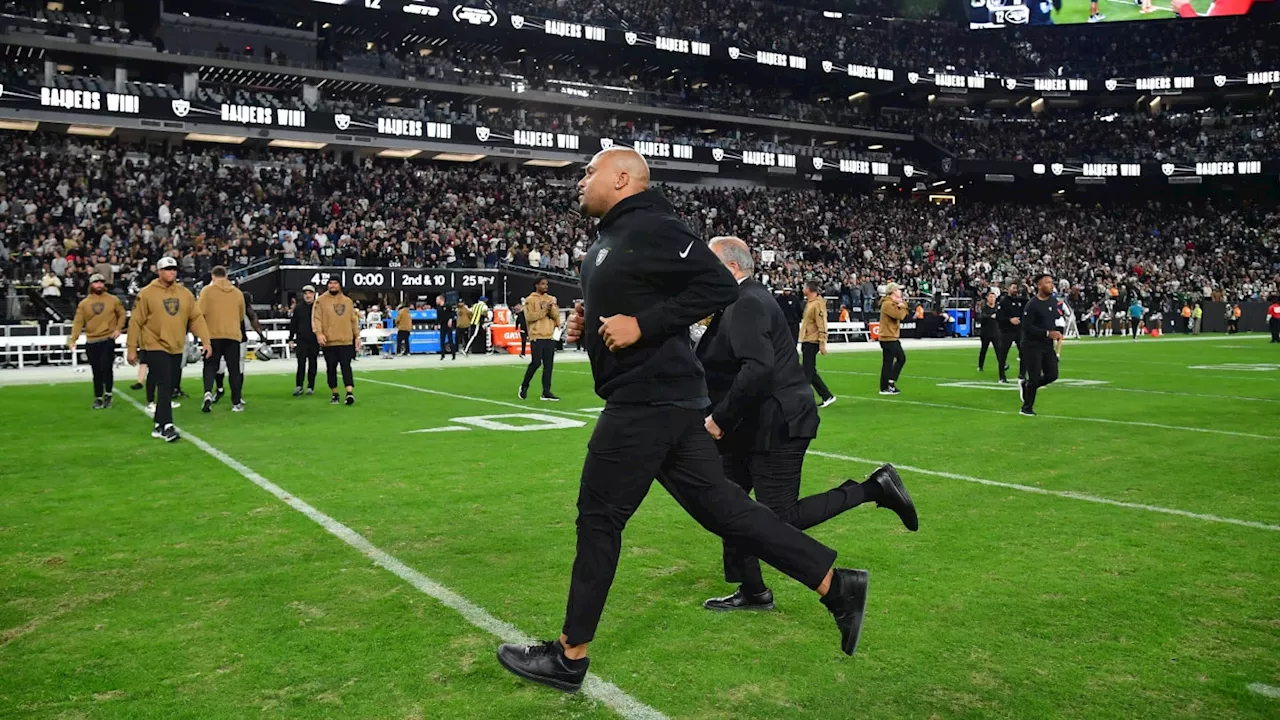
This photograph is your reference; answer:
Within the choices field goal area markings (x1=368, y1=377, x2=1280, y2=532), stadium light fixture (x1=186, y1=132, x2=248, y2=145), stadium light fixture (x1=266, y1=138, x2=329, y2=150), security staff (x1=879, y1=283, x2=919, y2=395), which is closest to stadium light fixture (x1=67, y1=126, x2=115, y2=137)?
stadium light fixture (x1=186, y1=132, x2=248, y2=145)

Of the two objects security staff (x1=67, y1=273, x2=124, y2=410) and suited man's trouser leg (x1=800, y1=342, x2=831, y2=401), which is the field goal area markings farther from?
security staff (x1=67, y1=273, x2=124, y2=410)

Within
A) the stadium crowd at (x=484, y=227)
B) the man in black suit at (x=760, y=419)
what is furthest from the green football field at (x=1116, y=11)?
the man in black suit at (x=760, y=419)

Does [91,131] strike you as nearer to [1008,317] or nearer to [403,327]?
[403,327]

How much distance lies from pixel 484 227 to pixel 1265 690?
40.7m

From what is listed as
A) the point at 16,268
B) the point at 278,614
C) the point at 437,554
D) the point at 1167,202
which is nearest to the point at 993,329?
the point at 437,554

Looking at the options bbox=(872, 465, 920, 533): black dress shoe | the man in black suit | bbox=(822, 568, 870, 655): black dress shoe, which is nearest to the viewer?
bbox=(822, 568, 870, 655): black dress shoe

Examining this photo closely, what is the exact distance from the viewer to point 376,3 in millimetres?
45281

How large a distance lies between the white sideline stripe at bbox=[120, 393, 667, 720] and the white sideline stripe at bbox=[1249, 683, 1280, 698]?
2217 millimetres

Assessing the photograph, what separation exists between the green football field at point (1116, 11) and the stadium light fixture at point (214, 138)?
4974 centimetres

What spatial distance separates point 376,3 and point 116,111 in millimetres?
12429

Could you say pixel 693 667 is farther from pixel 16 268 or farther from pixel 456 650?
pixel 16 268

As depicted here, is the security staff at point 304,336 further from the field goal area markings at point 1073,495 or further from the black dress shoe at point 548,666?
the black dress shoe at point 548,666

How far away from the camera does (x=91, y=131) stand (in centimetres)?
4200

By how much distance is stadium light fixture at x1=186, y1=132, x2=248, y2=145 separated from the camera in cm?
4250
